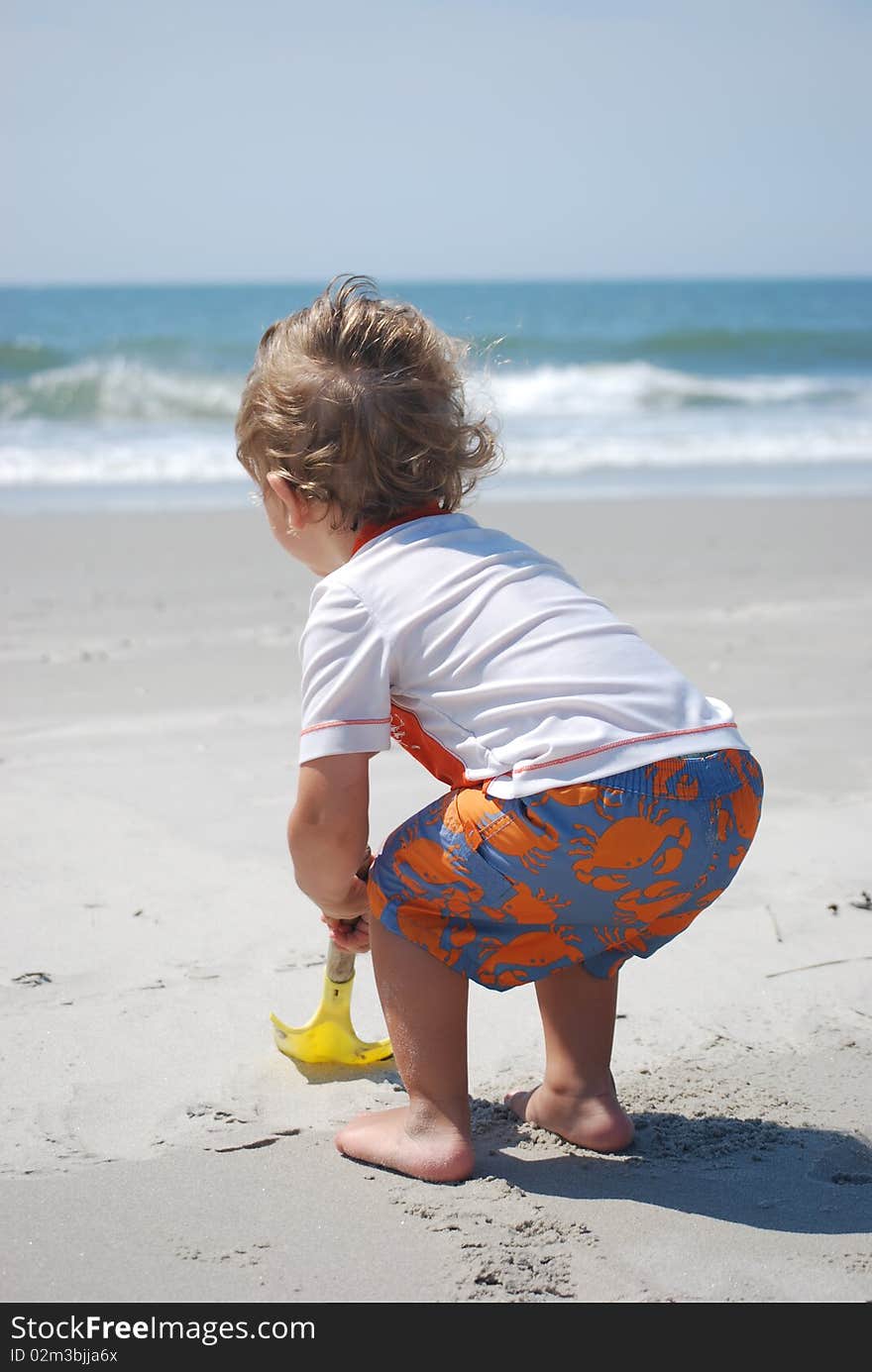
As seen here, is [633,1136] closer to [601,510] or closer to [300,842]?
[300,842]

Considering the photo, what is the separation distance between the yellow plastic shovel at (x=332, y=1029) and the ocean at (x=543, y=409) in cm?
86

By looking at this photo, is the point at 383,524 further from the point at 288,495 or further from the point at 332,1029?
the point at 332,1029

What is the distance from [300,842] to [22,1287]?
0.59m

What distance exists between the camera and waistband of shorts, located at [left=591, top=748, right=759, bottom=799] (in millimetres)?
1678

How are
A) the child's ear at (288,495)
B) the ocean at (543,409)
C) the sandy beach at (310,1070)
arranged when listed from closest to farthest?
the sandy beach at (310,1070) < the child's ear at (288,495) < the ocean at (543,409)

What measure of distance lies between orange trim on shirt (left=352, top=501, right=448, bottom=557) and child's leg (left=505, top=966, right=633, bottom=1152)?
644 millimetres

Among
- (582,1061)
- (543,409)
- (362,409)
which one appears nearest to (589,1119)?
(582,1061)

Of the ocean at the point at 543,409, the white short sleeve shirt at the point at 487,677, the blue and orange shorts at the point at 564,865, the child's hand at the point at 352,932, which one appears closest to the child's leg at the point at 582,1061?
the blue and orange shorts at the point at 564,865

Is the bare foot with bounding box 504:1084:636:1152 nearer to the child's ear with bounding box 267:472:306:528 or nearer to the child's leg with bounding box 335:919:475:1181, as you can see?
the child's leg with bounding box 335:919:475:1181

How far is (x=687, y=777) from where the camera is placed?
1.70m

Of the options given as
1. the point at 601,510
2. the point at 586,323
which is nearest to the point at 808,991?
the point at 601,510

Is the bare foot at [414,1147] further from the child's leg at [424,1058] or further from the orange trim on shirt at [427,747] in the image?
the orange trim on shirt at [427,747]

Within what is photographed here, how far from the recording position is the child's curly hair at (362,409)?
1819 mm

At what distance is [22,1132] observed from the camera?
75.0 inches
